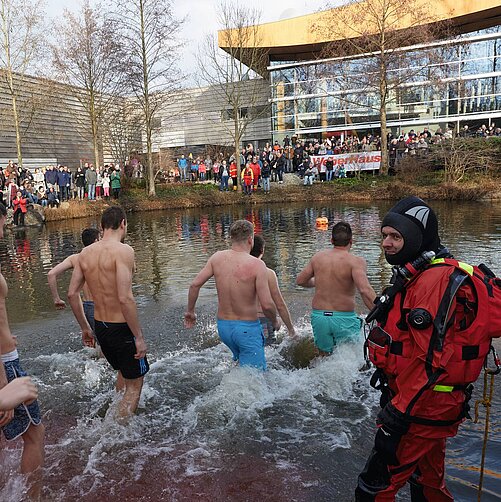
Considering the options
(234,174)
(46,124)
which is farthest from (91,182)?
(46,124)

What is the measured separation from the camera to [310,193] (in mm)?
27906

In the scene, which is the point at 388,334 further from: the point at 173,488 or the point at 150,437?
the point at 150,437

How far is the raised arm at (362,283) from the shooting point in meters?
4.95

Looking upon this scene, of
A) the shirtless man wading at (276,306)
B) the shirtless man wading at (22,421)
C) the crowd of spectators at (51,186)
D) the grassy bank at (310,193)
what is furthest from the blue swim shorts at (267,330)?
the grassy bank at (310,193)

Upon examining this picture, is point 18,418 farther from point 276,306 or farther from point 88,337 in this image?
point 276,306

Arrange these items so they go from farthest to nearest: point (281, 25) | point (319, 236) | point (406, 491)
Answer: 1. point (281, 25)
2. point (319, 236)
3. point (406, 491)

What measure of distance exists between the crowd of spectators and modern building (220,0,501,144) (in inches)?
544

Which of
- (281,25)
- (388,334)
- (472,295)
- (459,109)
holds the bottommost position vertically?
(388,334)

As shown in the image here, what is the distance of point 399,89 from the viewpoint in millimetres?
28891

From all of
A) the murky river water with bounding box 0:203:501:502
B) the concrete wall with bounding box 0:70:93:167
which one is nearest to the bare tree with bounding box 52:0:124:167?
the concrete wall with bounding box 0:70:93:167

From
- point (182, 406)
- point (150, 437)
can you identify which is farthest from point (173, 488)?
point (182, 406)

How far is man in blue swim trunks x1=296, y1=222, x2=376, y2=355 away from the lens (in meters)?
5.16

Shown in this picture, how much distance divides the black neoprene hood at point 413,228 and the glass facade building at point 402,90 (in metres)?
27.4

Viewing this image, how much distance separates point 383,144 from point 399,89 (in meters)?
3.50
